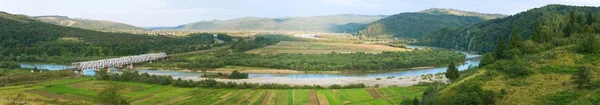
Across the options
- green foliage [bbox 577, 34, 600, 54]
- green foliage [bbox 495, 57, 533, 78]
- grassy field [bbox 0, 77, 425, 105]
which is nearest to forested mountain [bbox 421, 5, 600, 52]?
green foliage [bbox 577, 34, 600, 54]

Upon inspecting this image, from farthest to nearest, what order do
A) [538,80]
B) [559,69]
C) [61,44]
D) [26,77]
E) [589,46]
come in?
[61,44] → [26,77] → [589,46] → [559,69] → [538,80]

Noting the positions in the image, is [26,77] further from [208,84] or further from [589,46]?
[589,46]

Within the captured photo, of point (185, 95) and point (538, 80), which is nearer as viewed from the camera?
point (538, 80)

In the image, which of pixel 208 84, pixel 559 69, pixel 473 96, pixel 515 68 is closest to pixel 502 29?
pixel 208 84

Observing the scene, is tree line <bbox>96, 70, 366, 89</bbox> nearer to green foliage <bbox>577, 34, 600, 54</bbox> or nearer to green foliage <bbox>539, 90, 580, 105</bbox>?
Result: green foliage <bbox>577, 34, 600, 54</bbox>

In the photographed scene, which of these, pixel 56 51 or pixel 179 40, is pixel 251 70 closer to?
pixel 56 51

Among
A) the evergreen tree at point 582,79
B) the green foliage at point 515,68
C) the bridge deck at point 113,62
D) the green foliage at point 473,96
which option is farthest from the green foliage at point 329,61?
the evergreen tree at point 582,79
